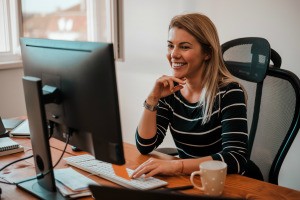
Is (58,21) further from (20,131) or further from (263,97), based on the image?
(263,97)

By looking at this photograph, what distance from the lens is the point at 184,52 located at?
67.6 inches

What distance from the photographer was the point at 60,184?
4.23ft

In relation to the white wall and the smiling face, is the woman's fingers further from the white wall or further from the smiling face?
the white wall

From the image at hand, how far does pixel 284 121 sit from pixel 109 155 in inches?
32.8

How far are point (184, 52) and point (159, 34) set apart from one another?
1.33 metres

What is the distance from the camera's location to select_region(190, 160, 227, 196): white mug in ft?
3.84

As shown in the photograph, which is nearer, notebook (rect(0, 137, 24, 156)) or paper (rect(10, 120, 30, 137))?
notebook (rect(0, 137, 24, 156))

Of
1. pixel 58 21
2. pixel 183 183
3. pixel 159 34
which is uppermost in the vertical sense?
pixel 58 21

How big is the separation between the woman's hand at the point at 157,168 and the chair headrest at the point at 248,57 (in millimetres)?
533

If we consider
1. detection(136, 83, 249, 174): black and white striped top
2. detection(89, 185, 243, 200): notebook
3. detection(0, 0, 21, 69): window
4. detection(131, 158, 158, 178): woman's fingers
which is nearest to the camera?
detection(89, 185, 243, 200): notebook

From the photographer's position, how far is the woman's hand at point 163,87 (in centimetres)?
167

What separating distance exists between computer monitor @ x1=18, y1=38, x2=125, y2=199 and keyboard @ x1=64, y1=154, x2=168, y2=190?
172mm

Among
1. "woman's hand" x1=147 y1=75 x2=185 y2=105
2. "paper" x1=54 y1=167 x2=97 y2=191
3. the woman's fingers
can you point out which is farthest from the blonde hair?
"paper" x1=54 y1=167 x2=97 y2=191

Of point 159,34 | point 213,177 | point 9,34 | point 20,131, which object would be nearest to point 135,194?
point 213,177
